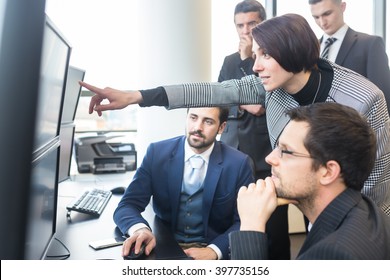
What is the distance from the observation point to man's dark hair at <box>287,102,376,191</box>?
0.77 m

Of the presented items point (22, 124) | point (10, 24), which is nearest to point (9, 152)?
point (22, 124)

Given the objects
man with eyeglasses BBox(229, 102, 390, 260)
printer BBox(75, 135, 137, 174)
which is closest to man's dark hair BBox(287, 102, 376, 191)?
man with eyeglasses BBox(229, 102, 390, 260)

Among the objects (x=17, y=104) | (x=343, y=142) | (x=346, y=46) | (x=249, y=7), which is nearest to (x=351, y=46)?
(x=346, y=46)

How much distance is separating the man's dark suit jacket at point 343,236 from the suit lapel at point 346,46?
37.8 inches

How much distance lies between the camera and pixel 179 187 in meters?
1.29

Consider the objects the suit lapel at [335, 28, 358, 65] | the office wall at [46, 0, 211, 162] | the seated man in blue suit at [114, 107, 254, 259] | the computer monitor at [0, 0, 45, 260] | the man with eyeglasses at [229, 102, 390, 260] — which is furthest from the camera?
the office wall at [46, 0, 211, 162]

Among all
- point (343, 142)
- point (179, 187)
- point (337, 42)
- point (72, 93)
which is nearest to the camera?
point (343, 142)

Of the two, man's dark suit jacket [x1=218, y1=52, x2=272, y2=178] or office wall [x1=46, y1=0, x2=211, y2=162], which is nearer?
man's dark suit jacket [x1=218, y1=52, x2=272, y2=178]

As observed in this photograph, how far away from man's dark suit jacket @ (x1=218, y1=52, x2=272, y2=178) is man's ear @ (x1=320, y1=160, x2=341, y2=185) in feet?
2.78

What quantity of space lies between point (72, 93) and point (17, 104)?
3.18 ft

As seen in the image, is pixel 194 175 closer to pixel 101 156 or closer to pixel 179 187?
pixel 179 187

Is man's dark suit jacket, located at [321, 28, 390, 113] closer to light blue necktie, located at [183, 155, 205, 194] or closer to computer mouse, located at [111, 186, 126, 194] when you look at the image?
light blue necktie, located at [183, 155, 205, 194]

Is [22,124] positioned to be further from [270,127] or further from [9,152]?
[270,127]
